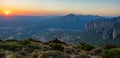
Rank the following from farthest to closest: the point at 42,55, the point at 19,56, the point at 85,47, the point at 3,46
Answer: the point at 85,47, the point at 3,46, the point at 19,56, the point at 42,55

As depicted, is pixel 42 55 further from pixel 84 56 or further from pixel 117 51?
pixel 117 51

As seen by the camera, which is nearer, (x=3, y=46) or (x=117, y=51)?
(x=117, y=51)

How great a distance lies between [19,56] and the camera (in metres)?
17.7

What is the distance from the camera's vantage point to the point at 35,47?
21844mm

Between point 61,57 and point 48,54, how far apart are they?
3.13 ft

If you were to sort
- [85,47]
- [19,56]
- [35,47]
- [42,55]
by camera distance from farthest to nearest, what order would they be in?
1. [85,47]
2. [35,47]
3. [19,56]
4. [42,55]

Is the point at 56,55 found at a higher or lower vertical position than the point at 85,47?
higher

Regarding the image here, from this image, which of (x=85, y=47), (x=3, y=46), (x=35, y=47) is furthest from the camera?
(x=85, y=47)

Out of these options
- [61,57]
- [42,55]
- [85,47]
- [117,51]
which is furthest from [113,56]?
[85,47]

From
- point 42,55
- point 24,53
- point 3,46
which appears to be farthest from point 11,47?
point 42,55

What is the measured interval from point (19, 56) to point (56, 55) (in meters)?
3.13

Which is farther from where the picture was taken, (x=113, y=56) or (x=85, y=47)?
(x=85, y=47)

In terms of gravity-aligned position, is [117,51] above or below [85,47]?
above

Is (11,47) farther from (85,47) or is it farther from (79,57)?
(85,47)
